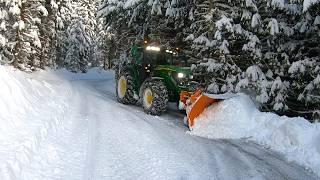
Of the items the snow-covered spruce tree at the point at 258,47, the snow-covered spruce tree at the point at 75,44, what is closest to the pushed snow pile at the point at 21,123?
the snow-covered spruce tree at the point at 258,47

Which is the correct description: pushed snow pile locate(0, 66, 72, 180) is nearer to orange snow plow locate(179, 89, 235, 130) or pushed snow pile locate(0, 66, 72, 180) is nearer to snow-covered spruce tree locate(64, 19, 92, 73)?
orange snow plow locate(179, 89, 235, 130)

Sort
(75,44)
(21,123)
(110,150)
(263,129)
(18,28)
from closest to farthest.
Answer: (110,150) → (21,123) → (263,129) → (18,28) → (75,44)

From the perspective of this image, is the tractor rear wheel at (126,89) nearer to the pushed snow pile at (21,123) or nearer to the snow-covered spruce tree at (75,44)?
the pushed snow pile at (21,123)

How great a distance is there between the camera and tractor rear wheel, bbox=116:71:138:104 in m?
15.4

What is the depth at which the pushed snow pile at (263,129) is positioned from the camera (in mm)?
8766

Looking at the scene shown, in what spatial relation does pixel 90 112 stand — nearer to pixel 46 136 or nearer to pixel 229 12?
pixel 46 136

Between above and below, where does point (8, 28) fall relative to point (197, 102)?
above

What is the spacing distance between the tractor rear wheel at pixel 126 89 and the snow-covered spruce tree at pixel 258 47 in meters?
2.62

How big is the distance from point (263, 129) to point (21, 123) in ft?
18.3

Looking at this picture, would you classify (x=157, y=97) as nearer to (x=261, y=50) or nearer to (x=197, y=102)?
(x=197, y=102)

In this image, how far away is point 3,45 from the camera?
1035 inches

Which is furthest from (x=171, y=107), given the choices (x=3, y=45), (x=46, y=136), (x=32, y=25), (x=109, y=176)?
(x=32, y=25)

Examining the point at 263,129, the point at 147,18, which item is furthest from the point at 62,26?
the point at 263,129

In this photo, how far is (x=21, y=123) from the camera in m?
9.20
